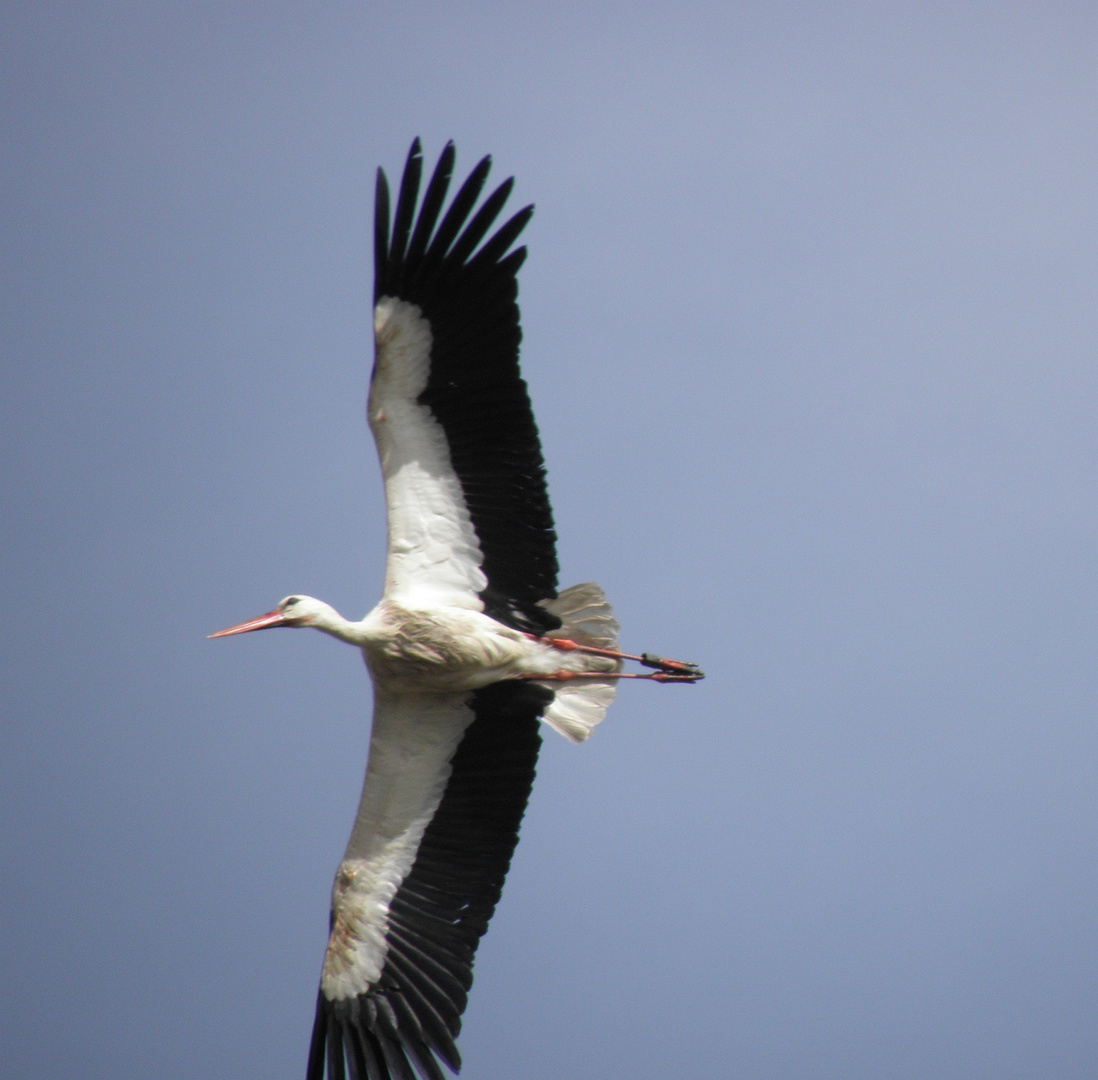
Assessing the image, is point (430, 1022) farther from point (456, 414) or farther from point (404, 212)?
point (404, 212)

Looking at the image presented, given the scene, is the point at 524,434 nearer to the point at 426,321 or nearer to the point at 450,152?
the point at 426,321

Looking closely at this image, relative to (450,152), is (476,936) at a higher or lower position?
lower

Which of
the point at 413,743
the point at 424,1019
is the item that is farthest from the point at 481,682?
the point at 424,1019

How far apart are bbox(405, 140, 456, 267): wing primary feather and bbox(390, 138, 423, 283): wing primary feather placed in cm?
3

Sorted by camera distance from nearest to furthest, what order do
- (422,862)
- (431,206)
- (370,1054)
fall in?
1. (431,206)
2. (370,1054)
3. (422,862)

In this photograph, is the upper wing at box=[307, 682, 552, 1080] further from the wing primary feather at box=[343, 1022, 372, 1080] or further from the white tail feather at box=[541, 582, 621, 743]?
the white tail feather at box=[541, 582, 621, 743]

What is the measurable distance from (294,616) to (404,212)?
4.85 feet

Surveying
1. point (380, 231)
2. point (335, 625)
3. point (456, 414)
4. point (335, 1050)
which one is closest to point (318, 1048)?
point (335, 1050)

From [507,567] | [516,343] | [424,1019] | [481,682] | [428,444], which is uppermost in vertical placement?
[516,343]

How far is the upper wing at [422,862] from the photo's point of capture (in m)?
5.30

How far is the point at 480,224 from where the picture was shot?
4.98m

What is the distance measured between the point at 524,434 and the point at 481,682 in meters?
0.93

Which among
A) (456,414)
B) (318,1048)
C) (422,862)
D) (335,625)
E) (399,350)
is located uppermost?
(399,350)

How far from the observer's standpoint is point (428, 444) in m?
5.18
